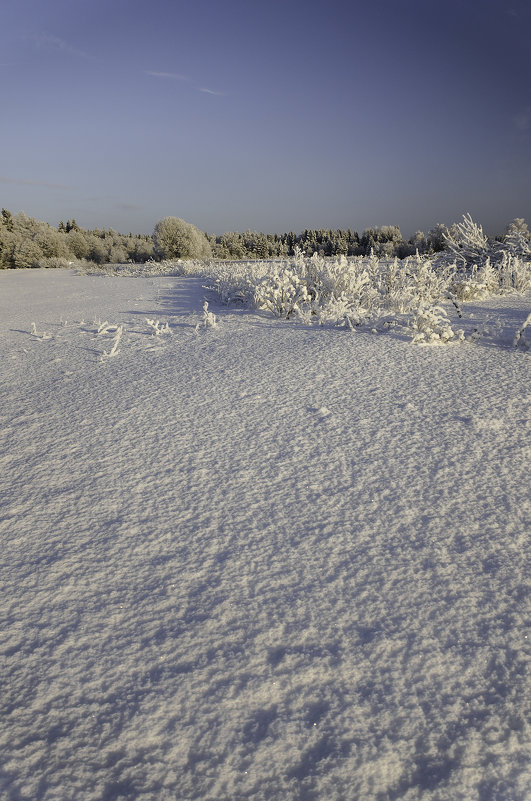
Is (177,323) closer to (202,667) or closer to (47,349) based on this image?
(47,349)

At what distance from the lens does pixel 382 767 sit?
0.82m

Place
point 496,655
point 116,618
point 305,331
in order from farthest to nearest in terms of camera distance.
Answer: point 305,331 < point 116,618 < point 496,655

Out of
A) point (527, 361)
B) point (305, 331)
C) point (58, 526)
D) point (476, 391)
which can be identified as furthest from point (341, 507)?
point (305, 331)

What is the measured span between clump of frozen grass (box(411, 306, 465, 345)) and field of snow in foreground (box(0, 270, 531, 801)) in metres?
0.69

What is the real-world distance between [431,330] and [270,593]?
8.54ft

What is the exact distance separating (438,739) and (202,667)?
1.68 feet

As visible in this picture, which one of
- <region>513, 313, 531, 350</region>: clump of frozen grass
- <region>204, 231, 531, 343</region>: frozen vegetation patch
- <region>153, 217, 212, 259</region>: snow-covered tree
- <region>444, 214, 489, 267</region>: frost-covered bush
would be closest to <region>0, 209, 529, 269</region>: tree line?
<region>153, 217, 212, 259</region>: snow-covered tree

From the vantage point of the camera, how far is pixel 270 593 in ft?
3.95

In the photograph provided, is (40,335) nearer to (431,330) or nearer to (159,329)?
(159,329)

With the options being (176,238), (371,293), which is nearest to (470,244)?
(371,293)

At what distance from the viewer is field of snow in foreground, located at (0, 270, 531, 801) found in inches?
33.2

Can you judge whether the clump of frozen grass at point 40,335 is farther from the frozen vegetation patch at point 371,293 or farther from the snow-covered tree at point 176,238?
the snow-covered tree at point 176,238

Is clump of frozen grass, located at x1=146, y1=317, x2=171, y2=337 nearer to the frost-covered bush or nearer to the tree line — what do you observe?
the frost-covered bush

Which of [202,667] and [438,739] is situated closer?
[438,739]
